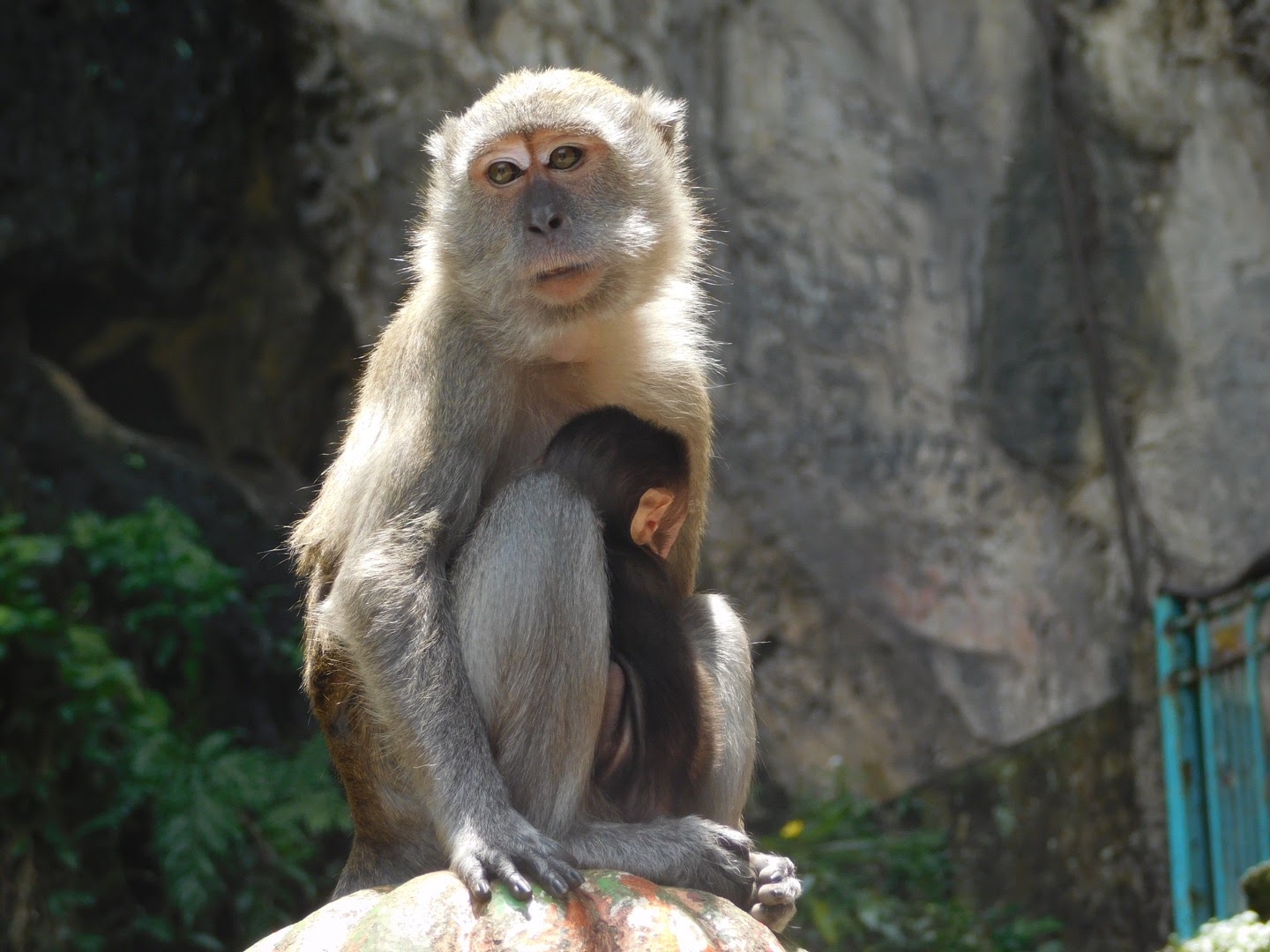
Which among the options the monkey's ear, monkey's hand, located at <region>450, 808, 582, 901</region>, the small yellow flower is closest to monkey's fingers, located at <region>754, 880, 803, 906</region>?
monkey's hand, located at <region>450, 808, 582, 901</region>

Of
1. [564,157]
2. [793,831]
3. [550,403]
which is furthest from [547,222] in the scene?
[793,831]

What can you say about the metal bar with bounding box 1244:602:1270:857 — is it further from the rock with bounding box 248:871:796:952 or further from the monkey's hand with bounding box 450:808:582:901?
the monkey's hand with bounding box 450:808:582:901

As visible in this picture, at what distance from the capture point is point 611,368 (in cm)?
409

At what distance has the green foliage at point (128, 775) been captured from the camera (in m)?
6.46

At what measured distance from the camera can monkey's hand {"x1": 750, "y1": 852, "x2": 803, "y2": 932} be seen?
11.3 ft

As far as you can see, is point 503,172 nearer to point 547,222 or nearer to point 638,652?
point 547,222

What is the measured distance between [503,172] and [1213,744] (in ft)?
12.1

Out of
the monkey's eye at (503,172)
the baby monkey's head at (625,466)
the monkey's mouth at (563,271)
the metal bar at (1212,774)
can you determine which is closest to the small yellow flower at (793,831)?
the metal bar at (1212,774)

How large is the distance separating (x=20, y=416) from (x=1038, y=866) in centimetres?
560

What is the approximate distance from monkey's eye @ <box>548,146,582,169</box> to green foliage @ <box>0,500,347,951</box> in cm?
357

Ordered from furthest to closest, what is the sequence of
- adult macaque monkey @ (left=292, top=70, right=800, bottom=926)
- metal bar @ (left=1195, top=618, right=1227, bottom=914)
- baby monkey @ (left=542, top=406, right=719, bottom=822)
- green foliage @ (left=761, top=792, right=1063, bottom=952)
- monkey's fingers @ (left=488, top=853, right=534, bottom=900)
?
green foliage @ (left=761, top=792, right=1063, bottom=952) < metal bar @ (left=1195, top=618, right=1227, bottom=914) < baby monkey @ (left=542, top=406, right=719, bottom=822) < adult macaque monkey @ (left=292, top=70, right=800, bottom=926) < monkey's fingers @ (left=488, top=853, right=534, bottom=900)

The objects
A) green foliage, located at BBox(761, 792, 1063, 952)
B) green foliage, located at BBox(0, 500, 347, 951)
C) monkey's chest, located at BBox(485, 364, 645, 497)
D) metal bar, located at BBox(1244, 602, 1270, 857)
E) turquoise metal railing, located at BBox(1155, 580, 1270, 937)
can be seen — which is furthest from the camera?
green foliage, located at BBox(761, 792, 1063, 952)

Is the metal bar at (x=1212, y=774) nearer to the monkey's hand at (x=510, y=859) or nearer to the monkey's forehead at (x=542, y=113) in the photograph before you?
the monkey's forehead at (x=542, y=113)

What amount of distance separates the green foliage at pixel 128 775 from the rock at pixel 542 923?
3.44m
